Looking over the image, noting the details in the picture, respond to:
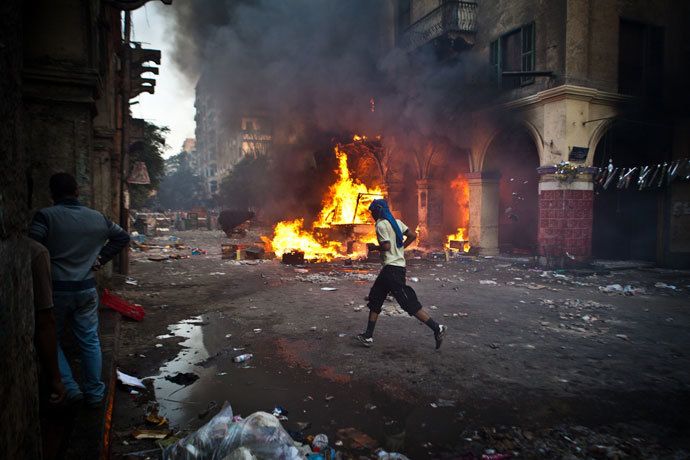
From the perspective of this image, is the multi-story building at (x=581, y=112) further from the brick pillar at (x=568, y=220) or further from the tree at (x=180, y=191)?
the tree at (x=180, y=191)

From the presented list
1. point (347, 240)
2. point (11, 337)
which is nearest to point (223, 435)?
point (11, 337)

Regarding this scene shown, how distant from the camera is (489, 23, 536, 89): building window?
42.9 feet

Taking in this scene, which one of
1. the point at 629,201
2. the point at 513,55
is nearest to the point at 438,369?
the point at 513,55

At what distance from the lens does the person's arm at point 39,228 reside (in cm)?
301

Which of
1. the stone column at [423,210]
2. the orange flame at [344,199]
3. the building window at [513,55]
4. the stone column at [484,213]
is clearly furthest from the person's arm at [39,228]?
the orange flame at [344,199]

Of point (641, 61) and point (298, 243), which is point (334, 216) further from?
point (641, 61)

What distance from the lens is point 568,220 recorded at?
12336mm

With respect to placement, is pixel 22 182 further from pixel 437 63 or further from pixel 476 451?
pixel 437 63

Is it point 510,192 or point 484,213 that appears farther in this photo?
point 510,192

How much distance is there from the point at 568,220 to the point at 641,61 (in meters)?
5.74

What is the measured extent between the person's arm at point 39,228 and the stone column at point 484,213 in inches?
554

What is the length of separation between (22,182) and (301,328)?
4.72 metres

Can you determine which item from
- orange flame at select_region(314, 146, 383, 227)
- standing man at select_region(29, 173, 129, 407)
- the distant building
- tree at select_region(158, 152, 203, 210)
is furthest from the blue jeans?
the distant building

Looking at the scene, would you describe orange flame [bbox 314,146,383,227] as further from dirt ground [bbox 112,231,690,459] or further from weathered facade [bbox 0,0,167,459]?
dirt ground [bbox 112,231,690,459]
